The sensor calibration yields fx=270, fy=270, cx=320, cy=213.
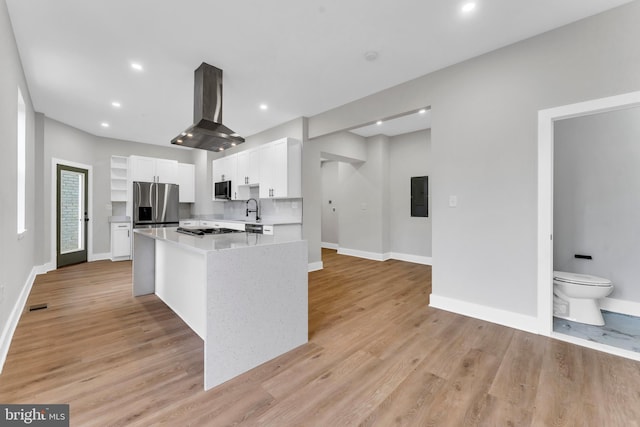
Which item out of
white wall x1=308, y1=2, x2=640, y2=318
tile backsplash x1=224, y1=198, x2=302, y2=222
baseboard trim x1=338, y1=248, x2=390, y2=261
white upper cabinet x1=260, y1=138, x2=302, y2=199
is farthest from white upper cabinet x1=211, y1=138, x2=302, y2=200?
baseboard trim x1=338, y1=248, x2=390, y2=261

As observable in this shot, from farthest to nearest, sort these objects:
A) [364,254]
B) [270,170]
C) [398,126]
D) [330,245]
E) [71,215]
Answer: [330,245]
[364,254]
[71,215]
[398,126]
[270,170]

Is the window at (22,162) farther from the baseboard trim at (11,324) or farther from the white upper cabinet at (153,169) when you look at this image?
the white upper cabinet at (153,169)

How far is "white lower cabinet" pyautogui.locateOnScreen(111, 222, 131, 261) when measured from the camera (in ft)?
19.8

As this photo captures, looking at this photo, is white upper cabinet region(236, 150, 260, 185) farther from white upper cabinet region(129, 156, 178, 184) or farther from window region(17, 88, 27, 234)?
window region(17, 88, 27, 234)

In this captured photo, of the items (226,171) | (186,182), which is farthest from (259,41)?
(186,182)

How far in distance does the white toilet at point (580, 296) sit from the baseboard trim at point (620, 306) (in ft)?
1.75

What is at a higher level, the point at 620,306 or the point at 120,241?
the point at 120,241

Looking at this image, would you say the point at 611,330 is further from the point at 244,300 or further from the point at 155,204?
the point at 155,204

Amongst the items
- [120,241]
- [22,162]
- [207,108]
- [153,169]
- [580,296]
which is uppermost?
[207,108]

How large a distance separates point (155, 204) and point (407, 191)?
19.0 ft

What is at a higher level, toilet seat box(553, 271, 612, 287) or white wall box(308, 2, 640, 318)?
white wall box(308, 2, 640, 318)

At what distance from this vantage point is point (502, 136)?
273 centimetres

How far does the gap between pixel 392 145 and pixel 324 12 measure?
4.19m

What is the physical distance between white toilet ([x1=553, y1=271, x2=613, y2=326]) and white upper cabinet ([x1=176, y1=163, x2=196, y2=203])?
749 centimetres
